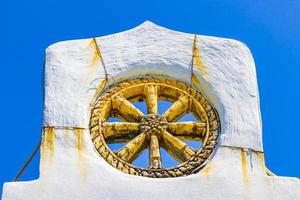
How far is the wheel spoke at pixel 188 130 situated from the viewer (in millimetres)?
12641

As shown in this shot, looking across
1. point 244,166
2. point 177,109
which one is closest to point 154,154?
point 177,109

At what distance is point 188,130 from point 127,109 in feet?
2.13

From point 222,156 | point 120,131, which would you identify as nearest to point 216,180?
point 222,156

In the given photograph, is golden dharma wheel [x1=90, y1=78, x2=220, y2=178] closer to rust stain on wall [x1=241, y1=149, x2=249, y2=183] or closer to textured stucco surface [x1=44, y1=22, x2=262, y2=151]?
textured stucco surface [x1=44, y1=22, x2=262, y2=151]

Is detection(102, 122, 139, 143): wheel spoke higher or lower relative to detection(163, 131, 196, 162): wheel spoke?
higher

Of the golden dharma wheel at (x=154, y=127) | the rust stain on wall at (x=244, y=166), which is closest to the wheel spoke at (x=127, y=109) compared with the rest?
the golden dharma wheel at (x=154, y=127)

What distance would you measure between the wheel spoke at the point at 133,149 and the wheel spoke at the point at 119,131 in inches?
4.2

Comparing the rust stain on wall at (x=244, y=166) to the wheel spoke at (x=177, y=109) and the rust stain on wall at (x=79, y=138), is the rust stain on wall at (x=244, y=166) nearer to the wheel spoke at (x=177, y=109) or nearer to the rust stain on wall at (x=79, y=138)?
the wheel spoke at (x=177, y=109)

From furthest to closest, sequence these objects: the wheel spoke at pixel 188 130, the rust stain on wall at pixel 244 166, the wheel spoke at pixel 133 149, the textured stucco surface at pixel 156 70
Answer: the wheel spoke at pixel 188 130 → the textured stucco surface at pixel 156 70 → the wheel spoke at pixel 133 149 → the rust stain on wall at pixel 244 166

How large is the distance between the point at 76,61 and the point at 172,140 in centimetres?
131

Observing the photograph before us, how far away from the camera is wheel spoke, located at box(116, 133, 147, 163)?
12.4 metres

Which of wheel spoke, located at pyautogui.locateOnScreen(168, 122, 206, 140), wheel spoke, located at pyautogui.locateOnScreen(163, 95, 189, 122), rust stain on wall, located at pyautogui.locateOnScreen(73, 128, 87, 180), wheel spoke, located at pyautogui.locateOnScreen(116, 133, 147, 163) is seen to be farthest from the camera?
wheel spoke, located at pyautogui.locateOnScreen(163, 95, 189, 122)

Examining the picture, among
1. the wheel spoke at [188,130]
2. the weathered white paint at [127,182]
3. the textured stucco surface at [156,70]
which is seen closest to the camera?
the weathered white paint at [127,182]

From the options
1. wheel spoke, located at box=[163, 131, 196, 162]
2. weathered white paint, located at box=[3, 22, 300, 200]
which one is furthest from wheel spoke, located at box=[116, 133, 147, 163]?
weathered white paint, located at box=[3, 22, 300, 200]
